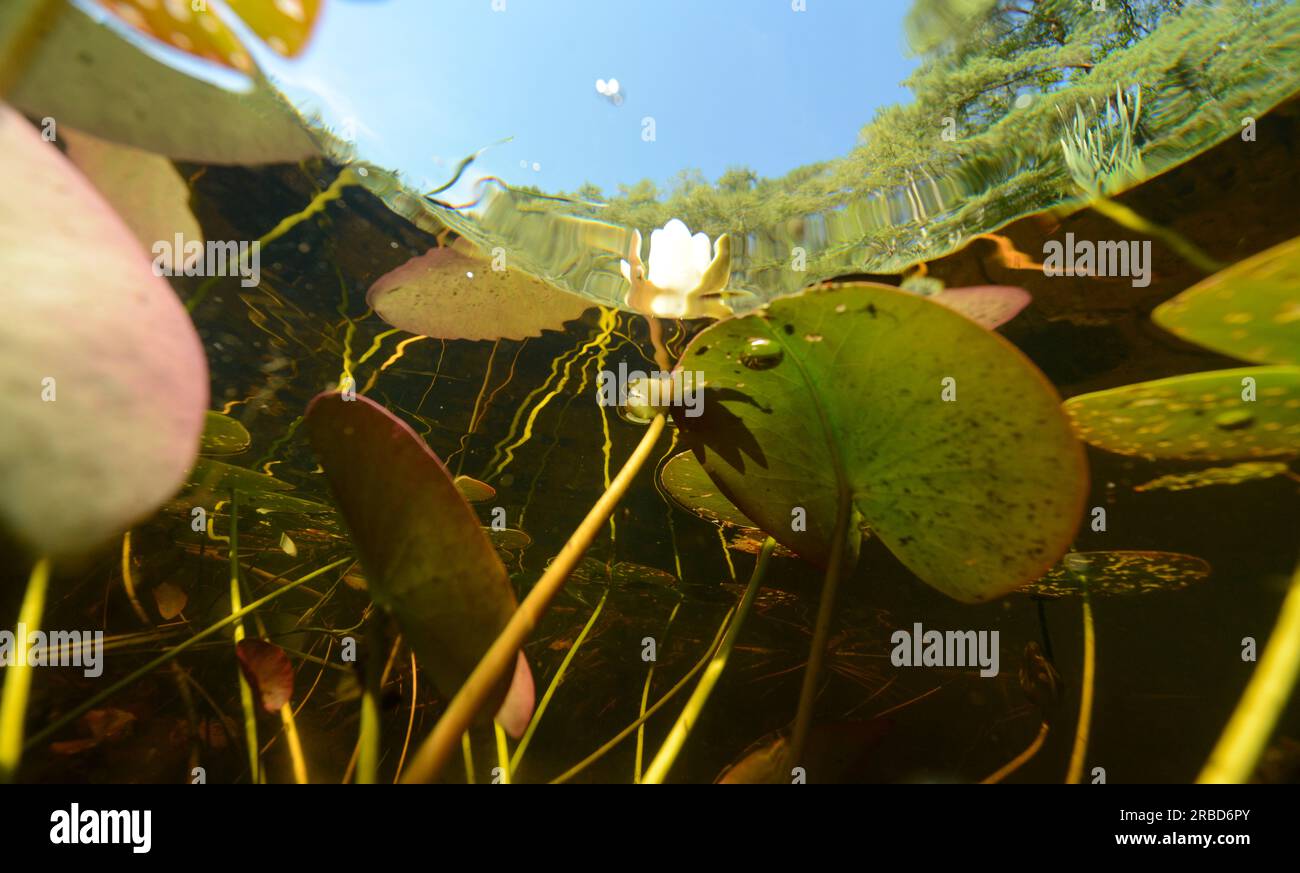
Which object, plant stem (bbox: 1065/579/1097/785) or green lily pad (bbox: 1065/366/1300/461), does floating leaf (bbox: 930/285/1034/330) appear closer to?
green lily pad (bbox: 1065/366/1300/461)

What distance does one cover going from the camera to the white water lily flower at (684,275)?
1.19 meters

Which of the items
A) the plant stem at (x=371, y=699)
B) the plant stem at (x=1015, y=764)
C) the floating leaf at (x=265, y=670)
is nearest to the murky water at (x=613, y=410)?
the plant stem at (x=371, y=699)

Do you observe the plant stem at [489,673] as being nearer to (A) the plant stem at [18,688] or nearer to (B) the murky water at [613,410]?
(B) the murky water at [613,410]

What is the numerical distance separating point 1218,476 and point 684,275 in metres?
2.25

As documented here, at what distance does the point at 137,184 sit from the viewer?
2.48ft

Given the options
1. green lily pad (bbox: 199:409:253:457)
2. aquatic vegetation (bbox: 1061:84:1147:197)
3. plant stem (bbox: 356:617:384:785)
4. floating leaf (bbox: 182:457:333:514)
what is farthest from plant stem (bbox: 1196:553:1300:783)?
floating leaf (bbox: 182:457:333:514)

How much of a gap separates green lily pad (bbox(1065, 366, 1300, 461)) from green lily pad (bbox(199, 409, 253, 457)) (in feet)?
6.88

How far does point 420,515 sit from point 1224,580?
5.93m

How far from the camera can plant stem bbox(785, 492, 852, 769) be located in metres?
0.73

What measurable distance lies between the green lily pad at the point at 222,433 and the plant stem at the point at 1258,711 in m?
2.01

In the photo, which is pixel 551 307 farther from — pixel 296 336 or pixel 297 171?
pixel 296 336

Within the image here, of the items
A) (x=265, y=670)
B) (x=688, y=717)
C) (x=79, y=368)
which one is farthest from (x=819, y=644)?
(x=265, y=670)
